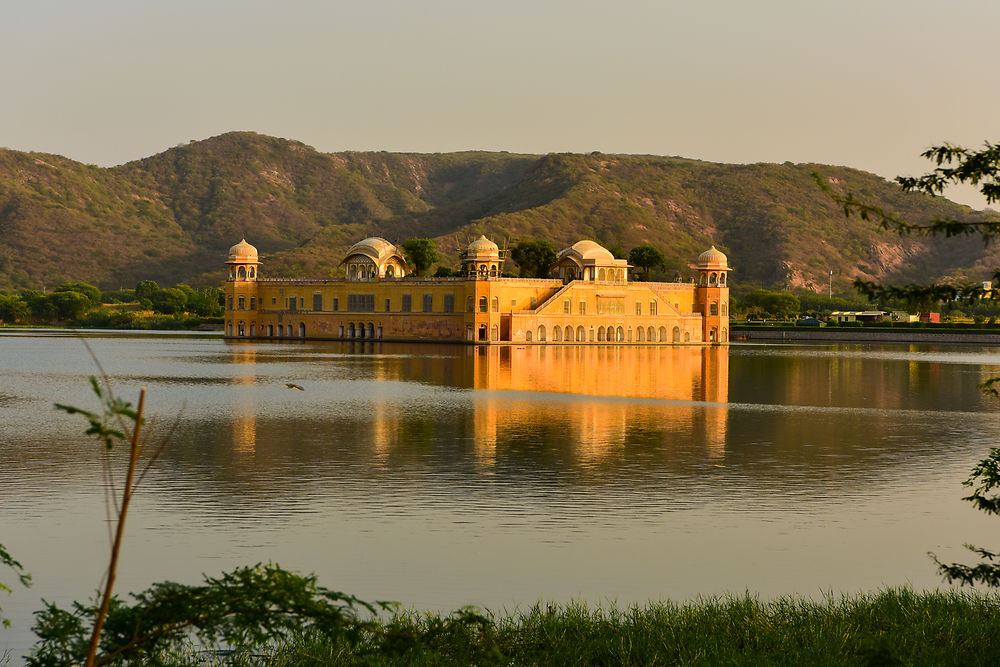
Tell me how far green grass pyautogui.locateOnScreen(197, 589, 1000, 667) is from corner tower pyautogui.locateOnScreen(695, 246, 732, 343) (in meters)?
108

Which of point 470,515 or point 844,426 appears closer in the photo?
point 470,515

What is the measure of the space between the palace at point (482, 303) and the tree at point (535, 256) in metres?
7.55

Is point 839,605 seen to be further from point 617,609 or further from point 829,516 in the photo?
point 829,516

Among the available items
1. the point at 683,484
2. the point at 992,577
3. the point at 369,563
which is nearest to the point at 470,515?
the point at 369,563

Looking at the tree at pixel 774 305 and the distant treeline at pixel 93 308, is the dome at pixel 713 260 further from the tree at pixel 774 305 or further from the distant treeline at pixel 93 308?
the distant treeline at pixel 93 308

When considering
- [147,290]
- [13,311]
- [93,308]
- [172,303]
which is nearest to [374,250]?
[172,303]

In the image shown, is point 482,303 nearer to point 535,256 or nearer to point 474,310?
point 474,310

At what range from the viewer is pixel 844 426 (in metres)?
37.6

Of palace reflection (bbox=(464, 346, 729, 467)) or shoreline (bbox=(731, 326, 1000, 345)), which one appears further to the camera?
shoreline (bbox=(731, 326, 1000, 345))

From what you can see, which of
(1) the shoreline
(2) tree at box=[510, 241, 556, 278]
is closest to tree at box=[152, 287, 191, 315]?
(2) tree at box=[510, 241, 556, 278]

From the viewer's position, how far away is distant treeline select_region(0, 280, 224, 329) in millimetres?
162863

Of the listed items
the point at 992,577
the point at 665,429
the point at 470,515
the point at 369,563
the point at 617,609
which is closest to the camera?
the point at 992,577

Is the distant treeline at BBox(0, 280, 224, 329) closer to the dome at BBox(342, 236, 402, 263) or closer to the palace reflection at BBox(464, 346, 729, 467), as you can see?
the dome at BBox(342, 236, 402, 263)

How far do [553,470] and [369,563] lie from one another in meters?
9.71
